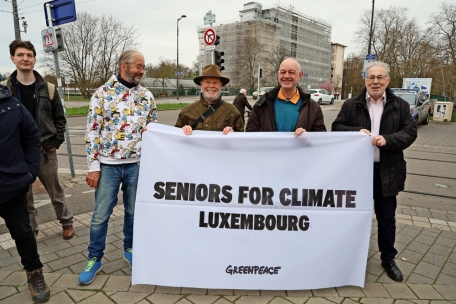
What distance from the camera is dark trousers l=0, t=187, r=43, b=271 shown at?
264 cm

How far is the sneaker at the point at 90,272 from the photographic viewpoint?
9.64 feet

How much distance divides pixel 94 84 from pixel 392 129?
37.9 meters

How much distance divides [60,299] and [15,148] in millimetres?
1263

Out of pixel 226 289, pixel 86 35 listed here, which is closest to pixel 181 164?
pixel 226 289

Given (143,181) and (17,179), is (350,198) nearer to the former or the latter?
(143,181)

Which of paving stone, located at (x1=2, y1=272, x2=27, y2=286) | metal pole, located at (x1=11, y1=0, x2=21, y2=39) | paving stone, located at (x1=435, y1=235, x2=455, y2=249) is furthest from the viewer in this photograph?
metal pole, located at (x1=11, y1=0, x2=21, y2=39)

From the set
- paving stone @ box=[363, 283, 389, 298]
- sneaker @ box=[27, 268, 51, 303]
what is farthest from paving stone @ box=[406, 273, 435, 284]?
sneaker @ box=[27, 268, 51, 303]

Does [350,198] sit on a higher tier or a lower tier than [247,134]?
lower

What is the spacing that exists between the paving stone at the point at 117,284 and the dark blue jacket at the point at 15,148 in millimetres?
1082

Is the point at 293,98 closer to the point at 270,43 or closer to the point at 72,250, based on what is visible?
the point at 72,250

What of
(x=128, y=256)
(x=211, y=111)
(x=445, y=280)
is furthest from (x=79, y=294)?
(x=445, y=280)

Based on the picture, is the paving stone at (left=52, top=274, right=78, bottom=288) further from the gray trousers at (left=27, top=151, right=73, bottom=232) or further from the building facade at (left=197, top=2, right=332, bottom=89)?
the building facade at (left=197, top=2, right=332, bottom=89)

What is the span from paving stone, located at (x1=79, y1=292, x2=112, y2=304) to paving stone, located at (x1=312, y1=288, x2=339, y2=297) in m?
1.70

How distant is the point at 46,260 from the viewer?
11.1 feet
